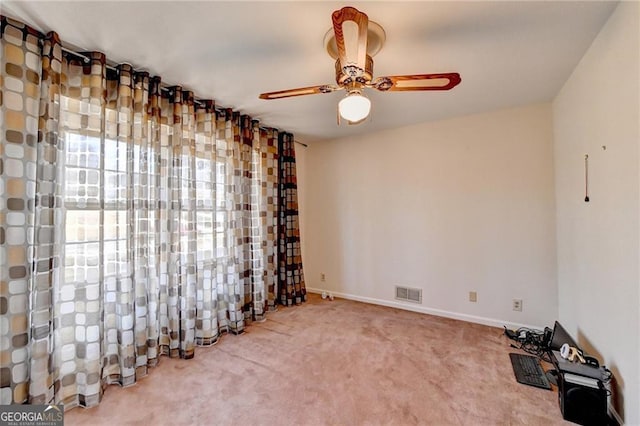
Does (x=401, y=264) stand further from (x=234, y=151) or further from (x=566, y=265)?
(x=234, y=151)

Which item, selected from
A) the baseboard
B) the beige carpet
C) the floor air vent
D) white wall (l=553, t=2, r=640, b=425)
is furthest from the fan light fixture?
the baseboard

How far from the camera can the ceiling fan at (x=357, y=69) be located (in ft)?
4.54

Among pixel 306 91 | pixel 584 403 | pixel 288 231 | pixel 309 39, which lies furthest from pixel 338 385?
pixel 309 39

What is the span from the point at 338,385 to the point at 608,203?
214 cm

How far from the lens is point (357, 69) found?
158 cm

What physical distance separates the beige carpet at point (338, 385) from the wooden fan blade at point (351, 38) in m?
2.09

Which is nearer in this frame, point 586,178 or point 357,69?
point 357,69

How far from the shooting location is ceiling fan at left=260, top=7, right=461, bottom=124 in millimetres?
1383

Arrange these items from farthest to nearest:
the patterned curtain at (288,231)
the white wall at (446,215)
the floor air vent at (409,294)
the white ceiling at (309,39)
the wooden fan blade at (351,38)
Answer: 1. the patterned curtain at (288,231)
2. the floor air vent at (409,294)
3. the white wall at (446,215)
4. the white ceiling at (309,39)
5. the wooden fan blade at (351,38)

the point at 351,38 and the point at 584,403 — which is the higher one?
the point at 351,38

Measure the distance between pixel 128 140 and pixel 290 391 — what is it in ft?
7.34

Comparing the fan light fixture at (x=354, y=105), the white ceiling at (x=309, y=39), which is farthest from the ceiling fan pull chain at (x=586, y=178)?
the fan light fixture at (x=354, y=105)

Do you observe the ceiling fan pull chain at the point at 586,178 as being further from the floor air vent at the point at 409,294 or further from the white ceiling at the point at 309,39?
the floor air vent at the point at 409,294

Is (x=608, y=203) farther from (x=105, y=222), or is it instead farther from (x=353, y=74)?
(x=105, y=222)
